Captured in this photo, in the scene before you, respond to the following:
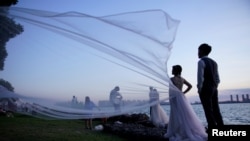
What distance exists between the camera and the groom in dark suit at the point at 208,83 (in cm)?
560

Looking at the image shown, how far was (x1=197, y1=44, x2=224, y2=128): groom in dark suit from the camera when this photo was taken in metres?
5.60

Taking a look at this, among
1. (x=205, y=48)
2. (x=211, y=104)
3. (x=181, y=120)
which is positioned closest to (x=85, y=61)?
(x=181, y=120)

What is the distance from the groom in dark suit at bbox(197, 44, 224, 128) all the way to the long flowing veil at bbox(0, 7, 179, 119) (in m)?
0.90

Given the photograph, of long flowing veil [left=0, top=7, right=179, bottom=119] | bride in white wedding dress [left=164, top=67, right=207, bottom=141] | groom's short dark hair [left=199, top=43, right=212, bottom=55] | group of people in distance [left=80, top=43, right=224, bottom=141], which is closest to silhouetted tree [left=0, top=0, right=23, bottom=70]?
long flowing veil [left=0, top=7, right=179, bottom=119]

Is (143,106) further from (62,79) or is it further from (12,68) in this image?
(12,68)

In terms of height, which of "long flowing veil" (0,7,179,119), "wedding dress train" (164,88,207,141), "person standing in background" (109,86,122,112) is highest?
"long flowing veil" (0,7,179,119)

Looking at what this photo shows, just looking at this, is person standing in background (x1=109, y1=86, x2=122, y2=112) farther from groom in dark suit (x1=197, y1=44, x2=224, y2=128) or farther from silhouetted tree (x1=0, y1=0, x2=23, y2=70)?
silhouetted tree (x1=0, y1=0, x2=23, y2=70)

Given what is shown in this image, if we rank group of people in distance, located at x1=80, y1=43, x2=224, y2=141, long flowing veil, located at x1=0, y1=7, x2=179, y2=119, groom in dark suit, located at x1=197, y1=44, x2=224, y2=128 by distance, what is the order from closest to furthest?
long flowing veil, located at x1=0, y1=7, x2=179, y2=119, group of people in distance, located at x1=80, y1=43, x2=224, y2=141, groom in dark suit, located at x1=197, y1=44, x2=224, y2=128

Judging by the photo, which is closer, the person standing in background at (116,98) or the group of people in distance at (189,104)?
the person standing in background at (116,98)

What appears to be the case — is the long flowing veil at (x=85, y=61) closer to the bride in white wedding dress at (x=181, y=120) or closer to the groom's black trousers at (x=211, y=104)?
the bride in white wedding dress at (x=181, y=120)

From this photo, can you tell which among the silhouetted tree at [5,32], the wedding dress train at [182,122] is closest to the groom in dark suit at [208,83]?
the wedding dress train at [182,122]

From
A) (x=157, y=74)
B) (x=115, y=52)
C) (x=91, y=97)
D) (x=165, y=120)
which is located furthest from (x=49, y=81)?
(x=165, y=120)

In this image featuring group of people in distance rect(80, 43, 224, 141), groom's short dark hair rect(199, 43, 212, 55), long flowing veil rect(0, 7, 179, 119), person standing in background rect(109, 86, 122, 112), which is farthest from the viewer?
groom's short dark hair rect(199, 43, 212, 55)

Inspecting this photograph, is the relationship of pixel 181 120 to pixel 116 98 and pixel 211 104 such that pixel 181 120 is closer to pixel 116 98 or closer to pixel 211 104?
pixel 211 104
